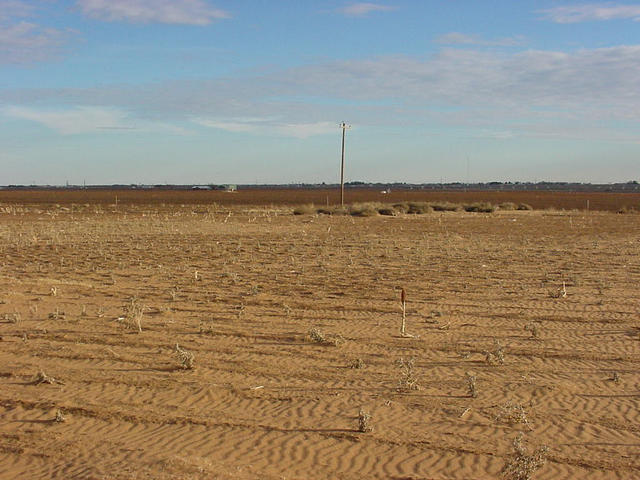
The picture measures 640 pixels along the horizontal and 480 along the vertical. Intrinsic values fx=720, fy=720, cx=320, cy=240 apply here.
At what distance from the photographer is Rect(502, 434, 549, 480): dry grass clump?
6129mm

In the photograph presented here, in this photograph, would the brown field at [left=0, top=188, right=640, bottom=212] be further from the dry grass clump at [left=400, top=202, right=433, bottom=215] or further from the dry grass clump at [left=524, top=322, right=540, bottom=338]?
the dry grass clump at [left=524, top=322, right=540, bottom=338]

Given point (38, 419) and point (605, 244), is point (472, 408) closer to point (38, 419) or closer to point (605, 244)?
point (38, 419)

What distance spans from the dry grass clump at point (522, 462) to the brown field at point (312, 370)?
0.09 meters

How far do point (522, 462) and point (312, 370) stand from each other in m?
3.80

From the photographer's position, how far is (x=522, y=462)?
6285 mm

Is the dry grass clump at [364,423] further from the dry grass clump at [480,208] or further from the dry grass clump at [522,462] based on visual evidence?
the dry grass clump at [480,208]

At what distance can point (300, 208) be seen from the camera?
172 feet

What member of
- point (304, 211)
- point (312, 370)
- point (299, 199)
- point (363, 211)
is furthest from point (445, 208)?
point (312, 370)

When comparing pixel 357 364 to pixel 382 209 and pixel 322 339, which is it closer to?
pixel 322 339

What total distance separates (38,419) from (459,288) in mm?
10814

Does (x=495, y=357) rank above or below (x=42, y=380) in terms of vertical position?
above

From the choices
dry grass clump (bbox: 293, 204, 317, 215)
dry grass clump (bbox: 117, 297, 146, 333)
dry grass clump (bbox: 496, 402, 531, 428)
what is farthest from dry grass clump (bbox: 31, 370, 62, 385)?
dry grass clump (bbox: 293, 204, 317, 215)

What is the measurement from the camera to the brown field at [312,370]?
6719mm

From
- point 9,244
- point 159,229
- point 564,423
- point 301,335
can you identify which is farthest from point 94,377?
point 159,229
